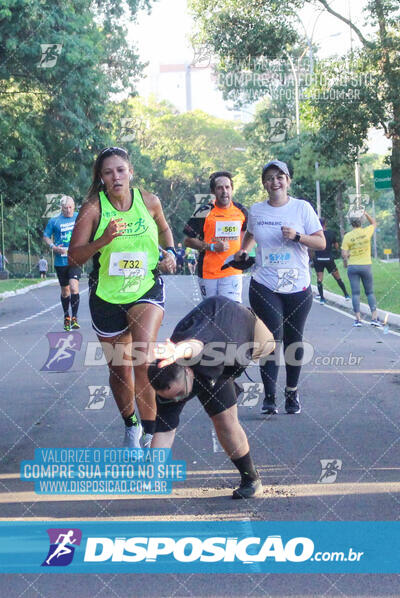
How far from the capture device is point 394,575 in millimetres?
4160

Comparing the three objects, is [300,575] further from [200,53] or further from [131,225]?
[200,53]

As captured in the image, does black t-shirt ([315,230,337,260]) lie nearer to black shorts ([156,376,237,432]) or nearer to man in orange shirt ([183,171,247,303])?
man in orange shirt ([183,171,247,303])

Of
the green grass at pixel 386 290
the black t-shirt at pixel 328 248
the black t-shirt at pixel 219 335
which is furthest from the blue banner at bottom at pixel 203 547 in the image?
the black t-shirt at pixel 328 248

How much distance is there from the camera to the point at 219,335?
16.4 ft

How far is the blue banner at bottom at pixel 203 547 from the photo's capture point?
14.1 feet

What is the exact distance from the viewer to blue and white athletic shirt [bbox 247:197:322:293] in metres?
7.91

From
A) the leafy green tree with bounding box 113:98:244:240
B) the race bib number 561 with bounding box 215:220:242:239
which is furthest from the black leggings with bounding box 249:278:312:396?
the leafy green tree with bounding box 113:98:244:240

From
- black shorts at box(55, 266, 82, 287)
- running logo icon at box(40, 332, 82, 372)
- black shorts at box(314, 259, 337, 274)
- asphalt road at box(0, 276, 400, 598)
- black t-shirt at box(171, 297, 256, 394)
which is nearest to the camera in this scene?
asphalt road at box(0, 276, 400, 598)

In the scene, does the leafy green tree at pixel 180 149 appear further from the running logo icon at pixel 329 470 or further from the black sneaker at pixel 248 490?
the black sneaker at pixel 248 490

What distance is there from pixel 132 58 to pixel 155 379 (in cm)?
4869

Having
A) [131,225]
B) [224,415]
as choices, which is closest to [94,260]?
[131,225]

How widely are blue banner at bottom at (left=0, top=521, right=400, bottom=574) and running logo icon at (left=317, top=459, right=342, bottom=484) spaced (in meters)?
0.88

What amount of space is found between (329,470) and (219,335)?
4.70 ft

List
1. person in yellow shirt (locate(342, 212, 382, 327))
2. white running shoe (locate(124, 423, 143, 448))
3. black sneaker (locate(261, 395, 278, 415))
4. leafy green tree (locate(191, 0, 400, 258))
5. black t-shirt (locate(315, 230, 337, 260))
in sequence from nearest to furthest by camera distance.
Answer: white running shoe (locate(124, 423, 143, 448))
black sneaker (locate(261, 395, 278, 415))
person in yellow shirt (locate(342, 212, 382, 327))
black t-shirt (locate(315, 230, 337, 260))
leafy green tree (locate(191, 0, 400, 258))
